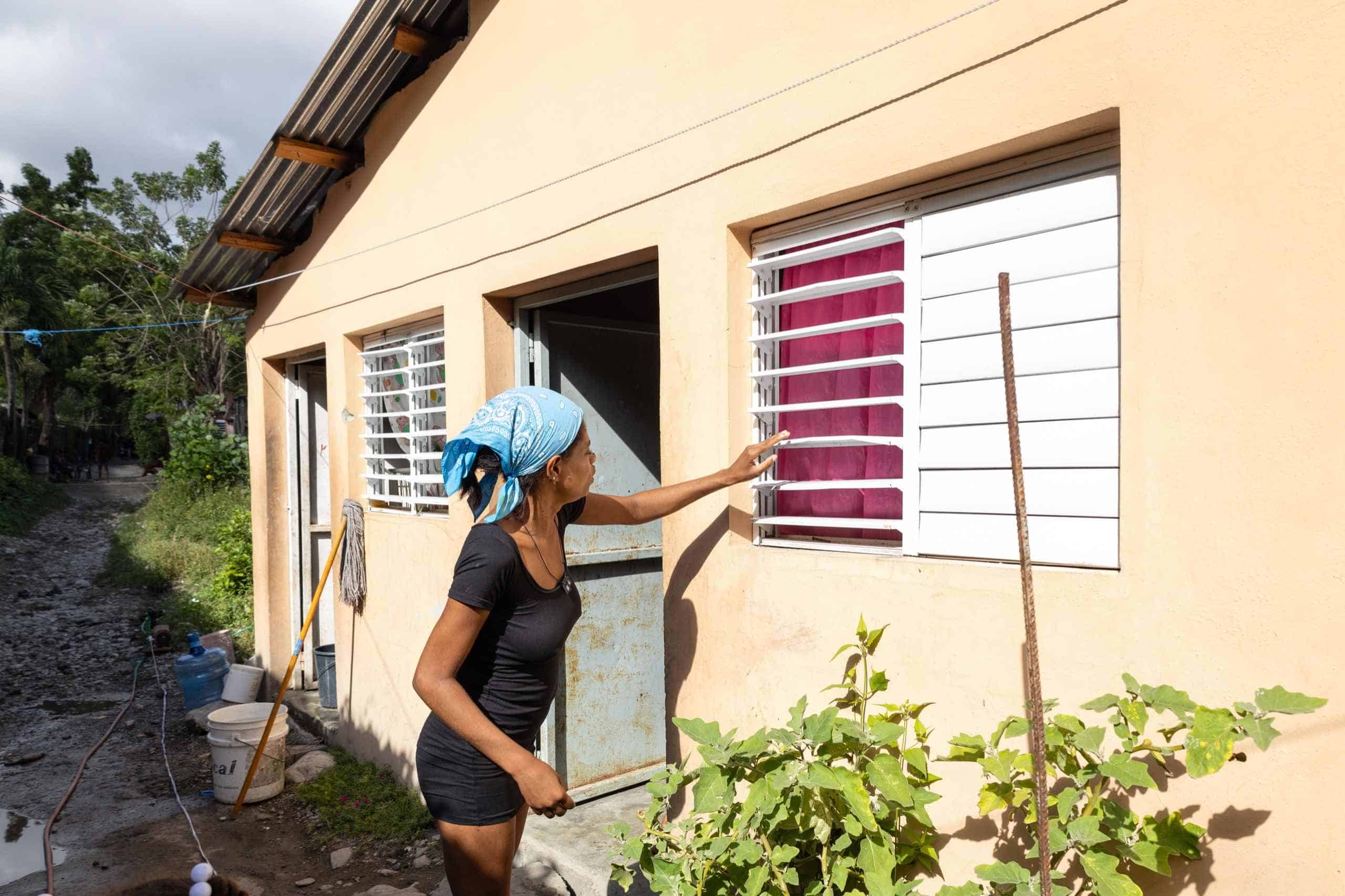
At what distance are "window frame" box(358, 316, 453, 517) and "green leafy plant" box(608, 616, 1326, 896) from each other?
9.87 ft

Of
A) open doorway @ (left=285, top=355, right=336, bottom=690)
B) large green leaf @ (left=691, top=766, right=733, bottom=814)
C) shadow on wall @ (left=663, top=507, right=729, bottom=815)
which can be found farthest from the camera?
open doorway @ (left=285, top=355, right=336, bottom=690)

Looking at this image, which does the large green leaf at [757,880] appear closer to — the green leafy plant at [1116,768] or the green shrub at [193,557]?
the green leafy plant at [1116,768]

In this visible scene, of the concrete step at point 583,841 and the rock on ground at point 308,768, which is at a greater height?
the concrete step at point 583,841

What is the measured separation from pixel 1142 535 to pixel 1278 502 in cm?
28

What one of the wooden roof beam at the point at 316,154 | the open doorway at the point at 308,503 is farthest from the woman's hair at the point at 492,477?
the open doorway at the point at 308,503

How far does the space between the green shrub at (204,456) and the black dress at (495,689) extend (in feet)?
57.4

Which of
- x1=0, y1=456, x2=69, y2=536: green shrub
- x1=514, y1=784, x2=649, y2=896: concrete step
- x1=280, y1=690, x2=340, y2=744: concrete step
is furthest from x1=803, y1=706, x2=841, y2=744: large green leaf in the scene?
x1=0, y1=456, x2=69, y2=536: green shrub

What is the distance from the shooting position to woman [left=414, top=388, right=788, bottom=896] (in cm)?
228

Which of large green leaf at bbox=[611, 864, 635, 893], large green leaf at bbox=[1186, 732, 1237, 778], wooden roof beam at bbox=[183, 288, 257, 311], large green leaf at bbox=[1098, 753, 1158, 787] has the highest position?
wooden roof beam at bbox=[183, 288, 257, 311]

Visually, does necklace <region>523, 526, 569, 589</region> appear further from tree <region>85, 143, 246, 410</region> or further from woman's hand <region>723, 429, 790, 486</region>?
tree <region>85, 143, 246, 410</region>

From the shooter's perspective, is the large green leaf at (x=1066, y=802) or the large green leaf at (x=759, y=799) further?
the large green leaf at (x=759, y=799)

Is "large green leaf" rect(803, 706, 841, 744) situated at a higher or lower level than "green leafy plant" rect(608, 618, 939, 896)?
higher

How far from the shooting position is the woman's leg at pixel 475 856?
247cm

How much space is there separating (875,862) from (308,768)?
200 inches
